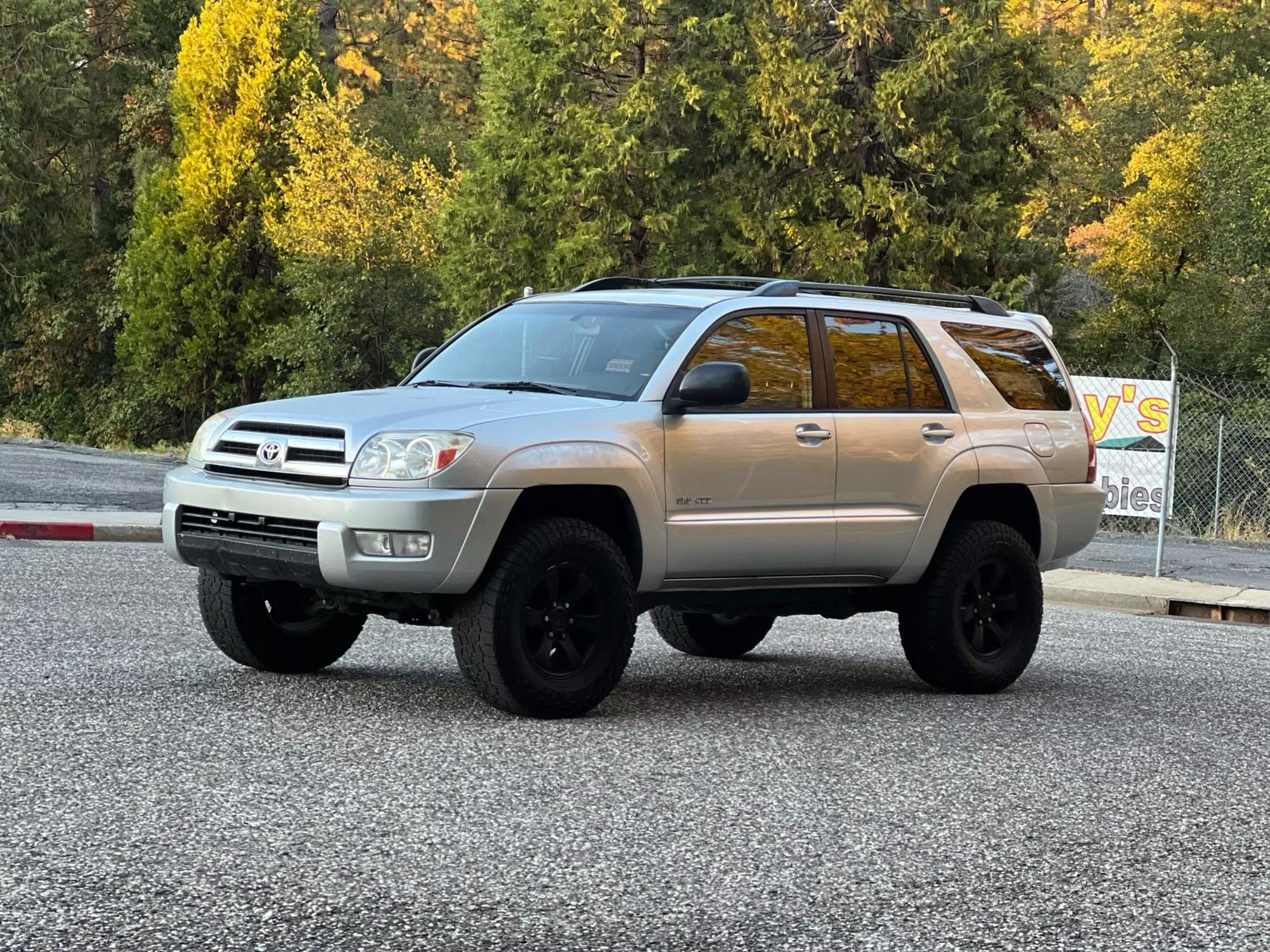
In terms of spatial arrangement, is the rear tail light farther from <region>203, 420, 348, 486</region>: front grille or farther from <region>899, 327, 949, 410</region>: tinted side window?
<region>203, 420, 348, 486</region>: front grille

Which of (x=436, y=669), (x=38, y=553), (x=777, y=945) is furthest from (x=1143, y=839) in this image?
(x=38, y=553)

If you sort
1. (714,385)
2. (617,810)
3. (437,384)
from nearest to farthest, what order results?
(617,810) → (714,385) → (437,384)

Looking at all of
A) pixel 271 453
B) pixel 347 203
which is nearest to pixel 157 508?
pixel 271 453

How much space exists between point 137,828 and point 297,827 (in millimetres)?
522

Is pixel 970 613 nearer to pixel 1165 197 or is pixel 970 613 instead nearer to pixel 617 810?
pixel 617 810

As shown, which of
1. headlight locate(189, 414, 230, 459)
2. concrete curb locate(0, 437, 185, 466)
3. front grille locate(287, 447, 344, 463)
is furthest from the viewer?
concrete curb locate(0, 437, 185, 466)

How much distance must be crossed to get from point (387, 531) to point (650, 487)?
4.41ft

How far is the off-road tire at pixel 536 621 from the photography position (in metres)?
7.99

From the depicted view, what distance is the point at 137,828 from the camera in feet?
19.9

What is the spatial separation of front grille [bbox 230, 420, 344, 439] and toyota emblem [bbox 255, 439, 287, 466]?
2.0 inches

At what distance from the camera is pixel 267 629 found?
9297 mm

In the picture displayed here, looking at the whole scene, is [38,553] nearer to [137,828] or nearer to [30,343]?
[137,828]

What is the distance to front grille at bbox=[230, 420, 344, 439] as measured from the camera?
8148 mm

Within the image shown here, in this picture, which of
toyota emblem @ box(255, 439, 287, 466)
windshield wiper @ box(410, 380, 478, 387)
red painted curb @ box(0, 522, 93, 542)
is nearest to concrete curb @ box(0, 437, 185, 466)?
red painted curb @ box(0, 522, 93, 542)
